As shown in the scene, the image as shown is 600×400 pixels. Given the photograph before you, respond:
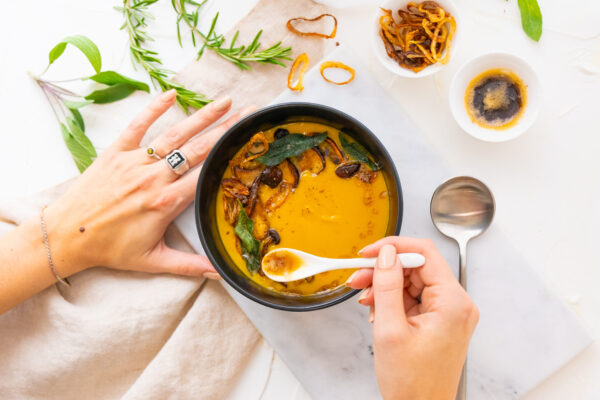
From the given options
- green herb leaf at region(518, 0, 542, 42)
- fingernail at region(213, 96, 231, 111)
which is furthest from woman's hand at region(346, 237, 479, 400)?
green herb leaf at region(518, 0, 542, 42)

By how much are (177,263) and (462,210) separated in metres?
1.06

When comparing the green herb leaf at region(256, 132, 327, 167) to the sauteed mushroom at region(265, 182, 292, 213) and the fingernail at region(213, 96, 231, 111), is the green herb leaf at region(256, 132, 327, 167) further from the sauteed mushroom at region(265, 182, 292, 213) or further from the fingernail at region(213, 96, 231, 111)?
the fingernail at region(213, 96, 231, 111)

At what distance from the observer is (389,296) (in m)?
1.24

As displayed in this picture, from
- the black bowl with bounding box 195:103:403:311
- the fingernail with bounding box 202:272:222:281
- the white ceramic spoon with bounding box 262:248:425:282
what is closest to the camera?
the white ceramic spoon with bounding box 262:248:425:282

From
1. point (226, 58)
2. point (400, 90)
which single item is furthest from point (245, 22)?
A: point (400, 90)

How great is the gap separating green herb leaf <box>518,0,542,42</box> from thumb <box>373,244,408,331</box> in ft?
3.76

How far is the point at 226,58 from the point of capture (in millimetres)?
1854

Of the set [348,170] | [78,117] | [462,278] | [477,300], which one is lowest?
[477,300]

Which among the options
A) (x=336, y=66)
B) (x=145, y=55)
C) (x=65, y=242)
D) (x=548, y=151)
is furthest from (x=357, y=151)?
(x=65, y=242)

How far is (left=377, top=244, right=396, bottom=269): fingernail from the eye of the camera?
128 cm

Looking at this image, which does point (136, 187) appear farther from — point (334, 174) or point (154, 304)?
point (334, 174)

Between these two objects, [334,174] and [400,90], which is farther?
[400,90]

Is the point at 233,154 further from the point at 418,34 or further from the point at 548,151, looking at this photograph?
the point at 548,151

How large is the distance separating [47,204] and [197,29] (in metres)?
0.92
